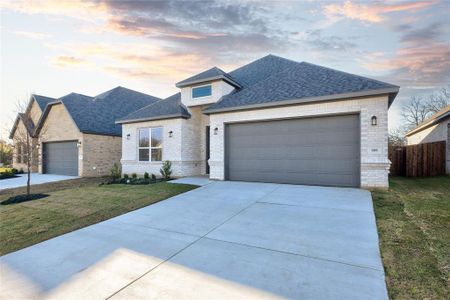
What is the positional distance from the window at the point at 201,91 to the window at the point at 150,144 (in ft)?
9.89

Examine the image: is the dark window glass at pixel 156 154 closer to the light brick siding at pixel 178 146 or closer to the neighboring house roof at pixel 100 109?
the light brick siding at pixel 178 146

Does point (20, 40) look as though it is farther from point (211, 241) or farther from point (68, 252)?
point (211, 241)

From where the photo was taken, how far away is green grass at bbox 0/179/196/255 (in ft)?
16.0

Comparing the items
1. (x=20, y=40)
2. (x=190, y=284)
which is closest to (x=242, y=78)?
(x=20, y=40)

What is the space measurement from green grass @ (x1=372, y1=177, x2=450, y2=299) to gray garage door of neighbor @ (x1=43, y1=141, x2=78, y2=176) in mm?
18652

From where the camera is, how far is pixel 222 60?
47.8 ft

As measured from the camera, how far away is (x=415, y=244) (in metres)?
3.78

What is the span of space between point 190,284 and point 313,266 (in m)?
1.73

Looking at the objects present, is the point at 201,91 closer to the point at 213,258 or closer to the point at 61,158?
the point at 213,258

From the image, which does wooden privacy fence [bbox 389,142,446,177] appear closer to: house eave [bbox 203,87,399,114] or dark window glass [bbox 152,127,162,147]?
house eave [bbox 203,87,399,114]

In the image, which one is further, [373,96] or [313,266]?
[373,96]

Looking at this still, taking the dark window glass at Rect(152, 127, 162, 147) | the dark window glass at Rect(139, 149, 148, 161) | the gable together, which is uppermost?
the gable

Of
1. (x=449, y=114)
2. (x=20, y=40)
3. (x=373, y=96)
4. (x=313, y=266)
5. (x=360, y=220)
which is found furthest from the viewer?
(x=449, y=114)

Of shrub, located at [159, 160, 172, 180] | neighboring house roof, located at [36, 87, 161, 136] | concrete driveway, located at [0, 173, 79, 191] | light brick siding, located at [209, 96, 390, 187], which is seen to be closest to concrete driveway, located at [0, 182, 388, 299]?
light brick siding, located at [209, 96, 390, 187]
